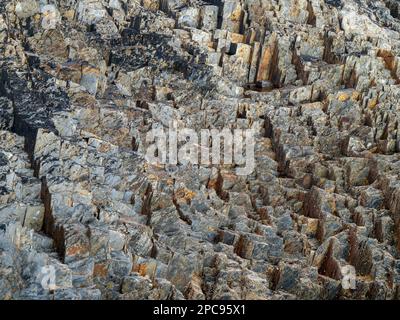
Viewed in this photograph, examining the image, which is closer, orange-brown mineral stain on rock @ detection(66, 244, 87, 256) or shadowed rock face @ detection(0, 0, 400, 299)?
orange-brown mineral stain on rock @ detection(66, 244, 87, 256)

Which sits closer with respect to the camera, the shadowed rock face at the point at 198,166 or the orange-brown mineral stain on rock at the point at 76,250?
the orange-brown mineral stain on rock at the point at 76,250

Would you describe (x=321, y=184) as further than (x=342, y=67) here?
No

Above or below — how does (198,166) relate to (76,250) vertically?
above

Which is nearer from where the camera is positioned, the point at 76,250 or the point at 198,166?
the point at 76,250

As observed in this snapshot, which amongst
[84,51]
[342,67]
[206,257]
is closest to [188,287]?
[206,257]

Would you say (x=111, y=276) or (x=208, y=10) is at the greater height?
(x=208, y=10)

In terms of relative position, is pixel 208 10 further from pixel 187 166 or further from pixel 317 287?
pixel 317 287

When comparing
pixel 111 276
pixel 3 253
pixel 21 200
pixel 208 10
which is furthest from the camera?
pixel 208 10

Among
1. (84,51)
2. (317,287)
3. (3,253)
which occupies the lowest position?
(317,287)
